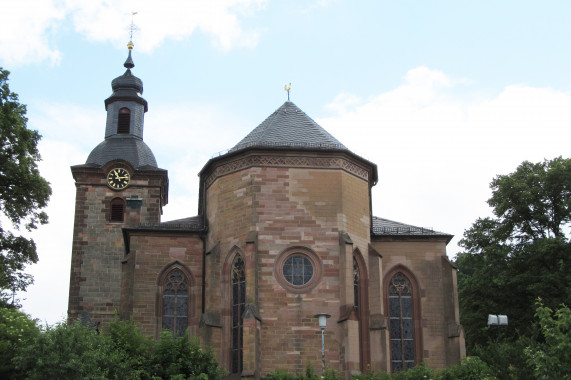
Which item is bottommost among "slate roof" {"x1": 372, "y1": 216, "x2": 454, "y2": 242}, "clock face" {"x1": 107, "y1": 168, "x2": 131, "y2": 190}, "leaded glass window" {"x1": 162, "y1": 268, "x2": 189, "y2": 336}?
"leaded glass window" {"x1": 162, "y1": 268, "x2": 189, "y2": 336}

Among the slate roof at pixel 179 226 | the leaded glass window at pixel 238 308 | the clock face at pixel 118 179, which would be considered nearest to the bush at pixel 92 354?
the leaded glass window at pixel 238 308

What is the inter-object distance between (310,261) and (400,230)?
18.8 feet

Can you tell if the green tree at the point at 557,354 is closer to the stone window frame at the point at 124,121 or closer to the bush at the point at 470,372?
the bush at the point at 470,372

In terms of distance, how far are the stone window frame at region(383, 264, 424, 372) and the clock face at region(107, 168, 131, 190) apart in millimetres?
19080

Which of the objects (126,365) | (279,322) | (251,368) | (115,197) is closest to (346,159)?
(279,322)

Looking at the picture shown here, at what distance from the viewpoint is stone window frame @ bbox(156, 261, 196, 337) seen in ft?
102

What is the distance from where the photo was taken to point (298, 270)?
2930 centimetres

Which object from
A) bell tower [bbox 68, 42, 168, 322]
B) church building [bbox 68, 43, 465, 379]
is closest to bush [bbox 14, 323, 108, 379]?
church building [bbox 68, 43, 465, 379]

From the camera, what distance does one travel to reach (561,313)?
18.6 metres

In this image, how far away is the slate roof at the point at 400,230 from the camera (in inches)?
1289

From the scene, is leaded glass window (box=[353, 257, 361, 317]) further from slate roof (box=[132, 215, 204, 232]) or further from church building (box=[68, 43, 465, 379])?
slate roof (box=[132, 215, 204, 232])

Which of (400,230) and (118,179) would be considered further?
(118,179)

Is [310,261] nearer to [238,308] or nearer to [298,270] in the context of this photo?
[298,270]

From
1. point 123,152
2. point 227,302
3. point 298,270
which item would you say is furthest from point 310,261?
point 123,152
